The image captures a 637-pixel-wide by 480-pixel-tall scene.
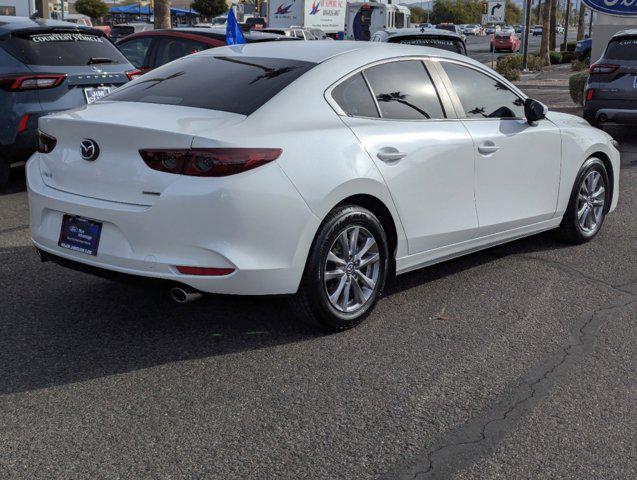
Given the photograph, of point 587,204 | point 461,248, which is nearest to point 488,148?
point 461,248

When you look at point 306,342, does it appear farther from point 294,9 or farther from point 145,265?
point 294,9

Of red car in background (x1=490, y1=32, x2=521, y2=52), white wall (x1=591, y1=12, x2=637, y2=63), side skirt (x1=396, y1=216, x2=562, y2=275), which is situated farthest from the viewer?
red car in background (x1=490, y1=32, x2=521, y2=52)

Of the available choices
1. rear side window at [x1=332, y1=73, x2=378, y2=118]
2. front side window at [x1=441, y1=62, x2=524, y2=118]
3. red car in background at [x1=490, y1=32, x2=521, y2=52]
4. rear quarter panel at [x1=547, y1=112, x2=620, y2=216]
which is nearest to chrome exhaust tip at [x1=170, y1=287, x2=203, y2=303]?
rear side window at [x1=332, y1=73, x2=378, y2=118]

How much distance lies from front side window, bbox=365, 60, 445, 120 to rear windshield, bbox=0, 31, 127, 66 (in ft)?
14.6

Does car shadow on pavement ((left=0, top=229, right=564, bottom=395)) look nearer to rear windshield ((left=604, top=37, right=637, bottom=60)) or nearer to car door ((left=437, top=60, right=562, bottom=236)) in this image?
car door ((left=437, top=60, right=562, bottom=236))

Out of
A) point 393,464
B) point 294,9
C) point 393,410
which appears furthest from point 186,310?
point 294,9

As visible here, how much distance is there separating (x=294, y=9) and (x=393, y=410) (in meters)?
41.3

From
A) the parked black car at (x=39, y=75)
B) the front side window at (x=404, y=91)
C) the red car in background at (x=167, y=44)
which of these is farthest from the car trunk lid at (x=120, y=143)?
the red car in background at (x=167, y=44)

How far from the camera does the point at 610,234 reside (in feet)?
24.7

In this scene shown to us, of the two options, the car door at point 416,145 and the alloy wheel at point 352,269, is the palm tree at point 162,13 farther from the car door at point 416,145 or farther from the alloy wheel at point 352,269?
the alloy wheel at point 352,269

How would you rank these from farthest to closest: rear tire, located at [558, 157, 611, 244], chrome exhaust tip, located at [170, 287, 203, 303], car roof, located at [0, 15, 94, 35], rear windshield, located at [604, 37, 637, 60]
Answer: rear windshield, located at [604, 37, 637, 60]
car roof, located at [0, 15, 94, 35]
rear tire, located at [558, 157, 611, 244]
chrome exhaust tip, located at [170, 287, 203, 303]

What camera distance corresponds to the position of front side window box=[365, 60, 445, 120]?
524cm

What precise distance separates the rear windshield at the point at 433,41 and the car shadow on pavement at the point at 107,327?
8966mm

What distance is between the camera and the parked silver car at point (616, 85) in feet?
42.7
